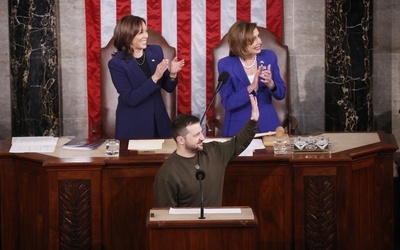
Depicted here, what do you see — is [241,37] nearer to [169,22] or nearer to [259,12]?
[259,12]

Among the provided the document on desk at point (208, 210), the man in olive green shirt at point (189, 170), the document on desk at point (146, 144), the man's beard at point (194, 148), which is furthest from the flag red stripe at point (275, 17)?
the document on desk at point (208, 210)

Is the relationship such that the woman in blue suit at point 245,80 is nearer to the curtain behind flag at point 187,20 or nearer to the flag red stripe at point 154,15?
the curtain behind flag at point 187,20

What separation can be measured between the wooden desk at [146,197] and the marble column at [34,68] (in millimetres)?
2187

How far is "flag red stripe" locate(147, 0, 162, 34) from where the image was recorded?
8.23 m

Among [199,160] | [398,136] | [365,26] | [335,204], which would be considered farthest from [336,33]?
[199,160]

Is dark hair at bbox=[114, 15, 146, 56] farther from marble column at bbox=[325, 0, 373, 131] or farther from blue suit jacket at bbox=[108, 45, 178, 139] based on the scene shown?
marble column at bbox=[325, 0, 373, 131]

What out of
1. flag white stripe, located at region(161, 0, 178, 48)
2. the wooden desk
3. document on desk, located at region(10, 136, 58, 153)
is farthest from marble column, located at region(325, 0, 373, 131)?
Result: document on desk, located at region(10, 136, 58, 153)

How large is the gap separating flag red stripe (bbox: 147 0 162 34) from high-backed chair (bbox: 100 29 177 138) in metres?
0.25

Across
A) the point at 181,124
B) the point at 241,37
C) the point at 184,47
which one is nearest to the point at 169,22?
the point at 184,47

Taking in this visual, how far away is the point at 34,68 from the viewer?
Result: 820 cm

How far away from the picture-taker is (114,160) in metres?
5.78

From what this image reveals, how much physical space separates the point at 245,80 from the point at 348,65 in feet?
4.93

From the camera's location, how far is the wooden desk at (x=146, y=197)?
5695mm

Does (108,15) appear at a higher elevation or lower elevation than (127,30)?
higher
